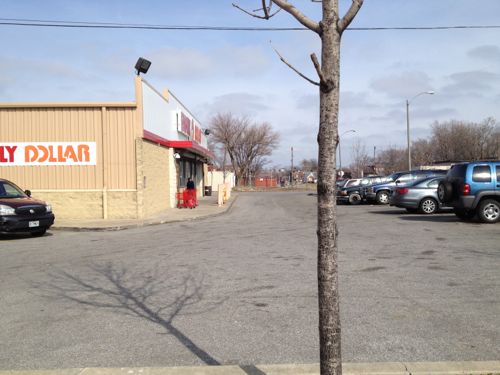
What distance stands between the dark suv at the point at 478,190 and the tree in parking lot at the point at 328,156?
42.4ft

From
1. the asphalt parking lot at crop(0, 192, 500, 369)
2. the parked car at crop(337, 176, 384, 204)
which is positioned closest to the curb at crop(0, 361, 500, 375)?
the asphalt parking lot at crop(0, 192, 500, 369)

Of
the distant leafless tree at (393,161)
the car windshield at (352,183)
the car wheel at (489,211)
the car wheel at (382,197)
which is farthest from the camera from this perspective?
the distant leafless tree at (393,161)

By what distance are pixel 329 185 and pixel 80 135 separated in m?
17.0

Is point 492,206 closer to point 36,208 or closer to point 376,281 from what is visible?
point 376,281

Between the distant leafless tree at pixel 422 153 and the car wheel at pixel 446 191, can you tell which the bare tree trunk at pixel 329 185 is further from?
the distant leafless tree at pixel 422 153

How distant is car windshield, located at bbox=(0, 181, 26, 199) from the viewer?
45.5 ft

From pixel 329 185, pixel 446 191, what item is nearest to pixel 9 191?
pixel 446 191

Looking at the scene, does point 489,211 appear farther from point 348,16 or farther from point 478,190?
point 348,16

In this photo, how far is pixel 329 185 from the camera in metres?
2.75

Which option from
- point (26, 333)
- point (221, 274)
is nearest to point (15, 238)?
point (221, 274)

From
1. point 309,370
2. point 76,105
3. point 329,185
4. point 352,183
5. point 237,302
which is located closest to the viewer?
point 329,185

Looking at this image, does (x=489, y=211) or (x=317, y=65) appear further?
(x=489, y=211)

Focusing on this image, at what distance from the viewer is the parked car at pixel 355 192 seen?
1047 inches

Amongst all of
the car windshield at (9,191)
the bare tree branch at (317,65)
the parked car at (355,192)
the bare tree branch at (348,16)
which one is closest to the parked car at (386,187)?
the parked car at (355,192)
